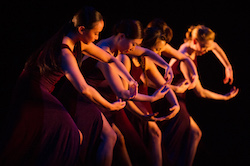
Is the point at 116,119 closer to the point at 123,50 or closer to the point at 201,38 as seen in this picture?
the point at 123,50

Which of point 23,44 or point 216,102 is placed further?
point 216,102

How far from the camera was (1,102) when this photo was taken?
3367 mm

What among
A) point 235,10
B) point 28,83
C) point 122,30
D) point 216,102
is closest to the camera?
point 28,83

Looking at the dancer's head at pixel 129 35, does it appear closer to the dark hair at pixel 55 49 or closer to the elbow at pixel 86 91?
the dark hair at pixel 55 49

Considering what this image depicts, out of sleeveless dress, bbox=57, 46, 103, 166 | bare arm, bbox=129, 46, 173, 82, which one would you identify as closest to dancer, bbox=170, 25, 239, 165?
bare arm, bbox=129, 46, 173, 82

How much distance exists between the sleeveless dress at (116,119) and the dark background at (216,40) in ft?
2.30

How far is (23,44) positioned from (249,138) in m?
3.52

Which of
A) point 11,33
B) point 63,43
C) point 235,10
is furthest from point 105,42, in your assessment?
point 235,10

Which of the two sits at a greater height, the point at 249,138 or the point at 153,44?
the point at 153,44

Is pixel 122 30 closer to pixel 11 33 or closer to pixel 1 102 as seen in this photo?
pixel 11 33

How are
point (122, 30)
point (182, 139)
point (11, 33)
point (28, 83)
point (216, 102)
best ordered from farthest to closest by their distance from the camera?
point (216, 102) → point (182, 139) → point (11, 33) → point (122, 30) → point (28, 83)

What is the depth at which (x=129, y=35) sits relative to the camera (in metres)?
2.98

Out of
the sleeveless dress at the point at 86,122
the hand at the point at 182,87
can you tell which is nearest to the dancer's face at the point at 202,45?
the hand at the point at 182,87

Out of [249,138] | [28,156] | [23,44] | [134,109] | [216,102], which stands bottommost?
[249,138]
